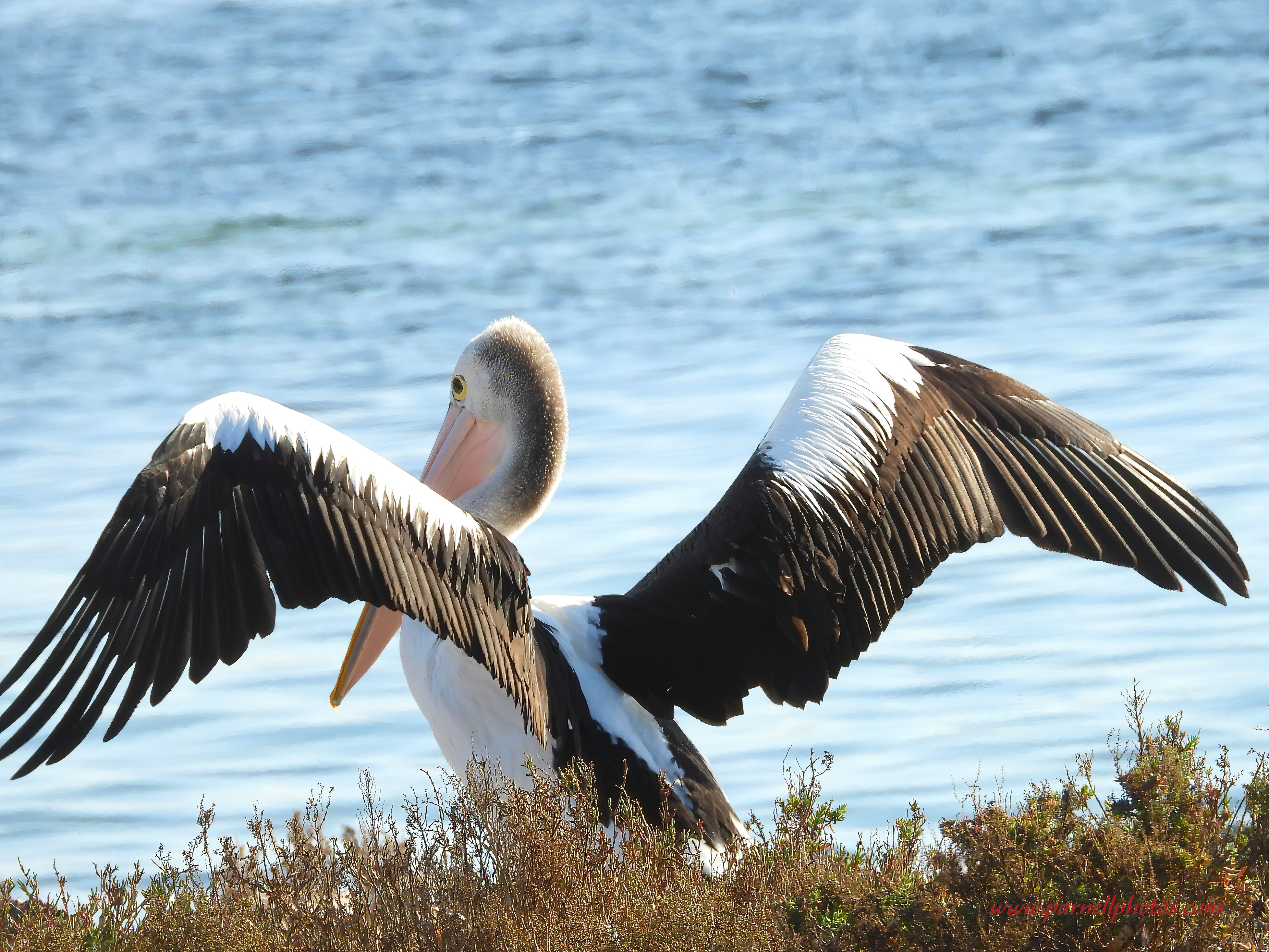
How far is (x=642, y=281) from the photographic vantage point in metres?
13.8

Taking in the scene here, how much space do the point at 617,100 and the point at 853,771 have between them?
1416 cm

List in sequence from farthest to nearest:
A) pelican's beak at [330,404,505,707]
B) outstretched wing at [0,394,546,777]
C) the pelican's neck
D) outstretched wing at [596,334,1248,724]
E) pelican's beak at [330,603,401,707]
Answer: pelican's beak at [330,404,505,707] < the pelican's neck < pelican's beak at [330,603,401,707] < outstretched wing at [596,334,1248,724] < outstretched wing at [0,394,546,777]

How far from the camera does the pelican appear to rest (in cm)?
384

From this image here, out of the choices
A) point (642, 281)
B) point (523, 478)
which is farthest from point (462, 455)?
point (642, 281)

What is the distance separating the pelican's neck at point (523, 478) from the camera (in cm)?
560

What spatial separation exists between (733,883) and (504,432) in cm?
243

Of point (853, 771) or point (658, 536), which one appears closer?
point (853, 771)

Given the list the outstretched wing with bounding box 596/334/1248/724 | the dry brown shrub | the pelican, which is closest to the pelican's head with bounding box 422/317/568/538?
the pelican

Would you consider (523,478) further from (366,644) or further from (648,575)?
(648,575)

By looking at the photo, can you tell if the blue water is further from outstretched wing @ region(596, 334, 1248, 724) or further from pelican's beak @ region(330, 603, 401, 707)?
outstretched wing @ region(596, 334, 1248, 724)

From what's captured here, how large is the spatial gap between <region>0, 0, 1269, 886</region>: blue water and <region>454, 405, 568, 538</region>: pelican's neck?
123 cm

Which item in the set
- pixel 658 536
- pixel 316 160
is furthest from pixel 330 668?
pixel 316 160

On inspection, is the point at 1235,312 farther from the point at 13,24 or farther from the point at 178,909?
the point at 13,24

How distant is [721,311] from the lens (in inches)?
495
